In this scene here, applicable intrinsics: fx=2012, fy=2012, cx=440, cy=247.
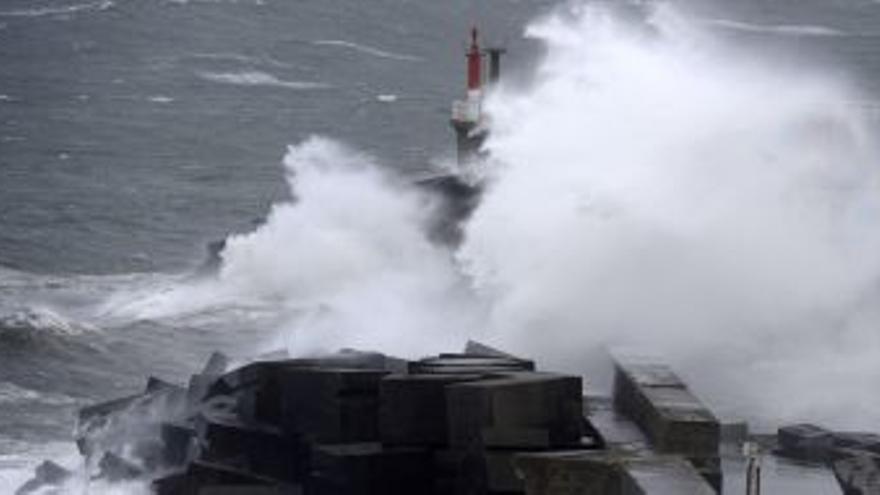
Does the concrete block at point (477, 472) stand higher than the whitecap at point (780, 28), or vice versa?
the whitecap at point (780, 28)

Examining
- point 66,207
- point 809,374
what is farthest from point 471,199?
point 66,207

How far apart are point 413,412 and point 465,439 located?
0.53 meters

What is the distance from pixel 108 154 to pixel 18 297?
16219 millimetres

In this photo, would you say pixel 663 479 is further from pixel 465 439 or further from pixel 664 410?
pixel 465 439

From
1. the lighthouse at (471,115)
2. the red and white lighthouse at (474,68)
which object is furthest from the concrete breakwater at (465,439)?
the red and white lighthouse at (474,68)

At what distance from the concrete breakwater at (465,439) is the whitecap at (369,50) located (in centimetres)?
4841

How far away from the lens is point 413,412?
13.7m

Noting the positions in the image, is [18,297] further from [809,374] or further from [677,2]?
[677,2]

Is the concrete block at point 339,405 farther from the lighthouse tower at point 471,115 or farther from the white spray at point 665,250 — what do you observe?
the lighthouse tower at point 471,115

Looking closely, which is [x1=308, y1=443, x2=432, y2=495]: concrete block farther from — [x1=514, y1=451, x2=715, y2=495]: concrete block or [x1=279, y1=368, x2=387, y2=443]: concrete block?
[x1=514, y1=451, x2=715, y2=495]: concrete block

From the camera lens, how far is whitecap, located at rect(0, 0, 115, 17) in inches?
2739

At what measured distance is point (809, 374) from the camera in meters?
18.4

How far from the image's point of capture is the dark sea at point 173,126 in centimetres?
2481

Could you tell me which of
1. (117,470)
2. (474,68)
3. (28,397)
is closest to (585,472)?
(117,470)
